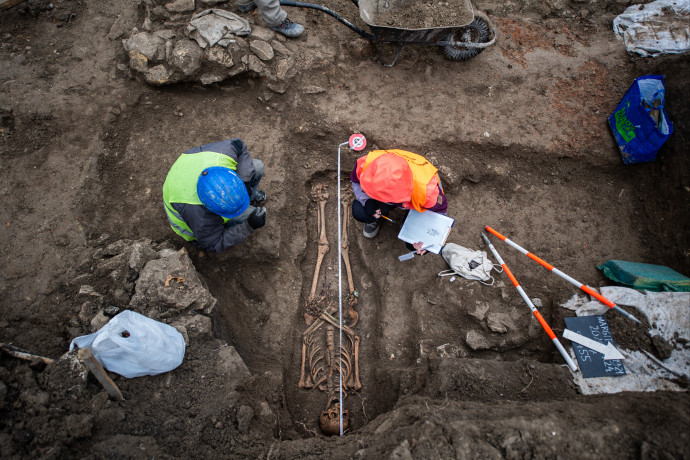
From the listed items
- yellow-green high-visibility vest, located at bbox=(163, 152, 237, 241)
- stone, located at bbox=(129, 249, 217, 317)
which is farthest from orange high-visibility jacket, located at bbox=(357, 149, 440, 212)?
stone, located at bbox=(129, 249, 217, 317)

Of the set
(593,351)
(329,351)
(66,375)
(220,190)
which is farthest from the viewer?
(329,351)

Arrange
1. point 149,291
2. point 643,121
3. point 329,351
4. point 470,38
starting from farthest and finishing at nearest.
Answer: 1. point 470,38
2. point 643,121
3. point 329,351
4. point 149,291

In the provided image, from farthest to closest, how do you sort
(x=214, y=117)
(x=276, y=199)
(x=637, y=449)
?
(x=214, y=117)
(x=276, y=199)
(x=637, y=449)

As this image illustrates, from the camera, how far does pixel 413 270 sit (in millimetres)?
4312

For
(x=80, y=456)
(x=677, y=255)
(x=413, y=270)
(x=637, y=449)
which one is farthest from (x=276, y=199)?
(x=677, y=255)

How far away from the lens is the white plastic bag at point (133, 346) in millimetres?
2842

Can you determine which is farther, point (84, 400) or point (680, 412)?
point (84, 400)

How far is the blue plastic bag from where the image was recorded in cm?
424

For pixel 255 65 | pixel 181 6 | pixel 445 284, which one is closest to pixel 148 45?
pixel 181 6

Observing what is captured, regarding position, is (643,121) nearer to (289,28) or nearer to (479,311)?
(479,311)

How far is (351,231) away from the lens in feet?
15.5

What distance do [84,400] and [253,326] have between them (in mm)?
1666

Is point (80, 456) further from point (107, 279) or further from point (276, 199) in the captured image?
point (276, 199)

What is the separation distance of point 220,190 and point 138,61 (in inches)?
114
